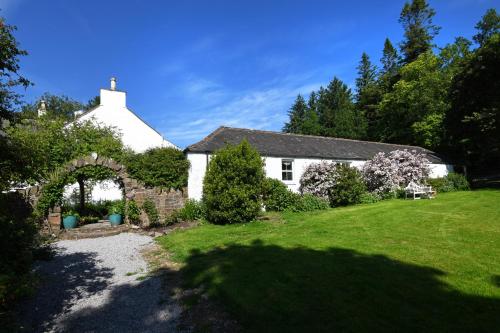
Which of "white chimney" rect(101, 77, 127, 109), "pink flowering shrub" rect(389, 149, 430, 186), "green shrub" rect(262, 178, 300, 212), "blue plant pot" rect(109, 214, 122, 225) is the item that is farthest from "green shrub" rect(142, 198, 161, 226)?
"pink flowering shrub" rect(389, 149, 430, 186)

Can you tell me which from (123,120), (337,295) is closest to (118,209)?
(123,120)

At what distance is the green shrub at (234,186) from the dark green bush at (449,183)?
15353 millimetres

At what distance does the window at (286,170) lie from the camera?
62.2 ft

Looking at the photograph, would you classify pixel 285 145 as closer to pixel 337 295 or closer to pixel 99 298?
pixel 337 295

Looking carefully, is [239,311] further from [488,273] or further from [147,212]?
[147,212]

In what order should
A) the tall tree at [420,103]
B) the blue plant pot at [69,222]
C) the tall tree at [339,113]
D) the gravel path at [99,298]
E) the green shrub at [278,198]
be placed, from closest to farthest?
1. the gravel path at [99,298]
2. the blue plant pot at [69,222]
3. the green shrub at [278,198]
4. the tall tree at [420,103]
5. the tall tree at [339,113]

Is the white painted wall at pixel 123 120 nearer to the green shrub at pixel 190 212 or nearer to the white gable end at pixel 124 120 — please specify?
the white gable end at pixel 124 120

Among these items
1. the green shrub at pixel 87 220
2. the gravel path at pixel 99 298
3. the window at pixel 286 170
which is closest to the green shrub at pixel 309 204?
the window at pixel 286 170

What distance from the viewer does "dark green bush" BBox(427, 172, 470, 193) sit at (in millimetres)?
21922

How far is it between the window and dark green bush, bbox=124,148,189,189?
6.59 meters

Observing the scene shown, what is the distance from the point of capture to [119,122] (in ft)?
73.5

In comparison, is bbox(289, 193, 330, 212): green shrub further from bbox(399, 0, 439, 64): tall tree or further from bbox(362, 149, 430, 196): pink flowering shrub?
bbox(399, 0, 439, 64): tall tree

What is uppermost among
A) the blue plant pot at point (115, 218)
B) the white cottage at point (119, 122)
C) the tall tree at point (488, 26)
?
the tall tree at point (488, 26)

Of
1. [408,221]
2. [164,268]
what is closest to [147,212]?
[164,268]
